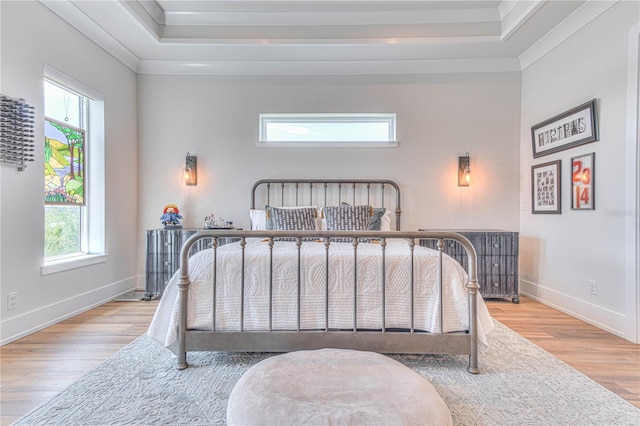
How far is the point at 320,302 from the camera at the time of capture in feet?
6.11

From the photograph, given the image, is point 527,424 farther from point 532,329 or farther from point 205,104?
point 205,104

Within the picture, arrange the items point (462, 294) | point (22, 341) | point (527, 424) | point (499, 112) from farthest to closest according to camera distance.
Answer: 1. point (499, 112)
2. point (22, 341)
3. point (462, 294)
4. point (527, 424)

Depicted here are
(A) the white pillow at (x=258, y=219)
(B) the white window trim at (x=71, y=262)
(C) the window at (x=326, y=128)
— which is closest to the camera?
(B) the white window trim at (x=71, y=262)

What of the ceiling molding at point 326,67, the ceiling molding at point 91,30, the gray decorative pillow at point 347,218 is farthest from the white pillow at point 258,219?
the ceiling molding at point 91,30

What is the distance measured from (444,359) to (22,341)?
10.4 ft

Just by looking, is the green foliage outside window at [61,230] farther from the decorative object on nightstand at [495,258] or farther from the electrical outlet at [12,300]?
the decorative object on nightstand at [495,258]

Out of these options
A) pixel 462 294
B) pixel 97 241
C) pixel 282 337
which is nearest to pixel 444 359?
pixel 462 294

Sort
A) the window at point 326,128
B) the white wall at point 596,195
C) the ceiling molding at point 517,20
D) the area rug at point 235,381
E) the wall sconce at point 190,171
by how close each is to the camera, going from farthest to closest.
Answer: the window at point 326,128 → the wall sconce at point 190,171 → the ceiling molding at point 517,20 → the white wall at point 596,195 → the area rug at point 235,381

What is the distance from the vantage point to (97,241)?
326 centimetres

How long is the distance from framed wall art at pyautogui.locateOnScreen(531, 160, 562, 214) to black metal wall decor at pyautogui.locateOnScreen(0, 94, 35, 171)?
16.2 feet

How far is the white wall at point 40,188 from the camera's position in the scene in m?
2.28

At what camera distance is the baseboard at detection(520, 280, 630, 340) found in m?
2.45

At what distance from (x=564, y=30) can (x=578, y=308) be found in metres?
2.78

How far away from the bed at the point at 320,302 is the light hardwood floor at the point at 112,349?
63 centimetres
